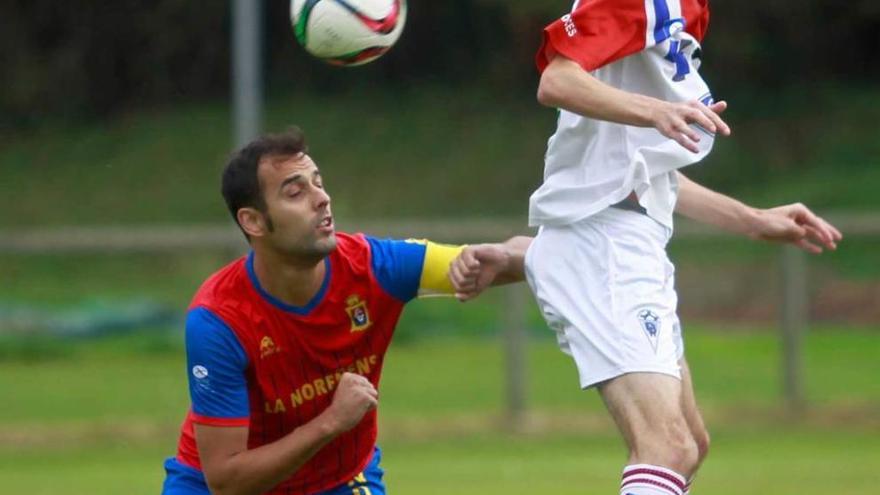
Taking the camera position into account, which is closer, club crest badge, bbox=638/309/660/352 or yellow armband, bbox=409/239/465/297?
club crest badge, bbox=638/309/660/352

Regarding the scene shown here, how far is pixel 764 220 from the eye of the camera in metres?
6.77

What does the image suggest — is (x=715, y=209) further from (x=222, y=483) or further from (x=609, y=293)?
(x=222, y=483)

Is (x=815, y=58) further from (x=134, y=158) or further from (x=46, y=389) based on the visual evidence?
(x=46, y=389)

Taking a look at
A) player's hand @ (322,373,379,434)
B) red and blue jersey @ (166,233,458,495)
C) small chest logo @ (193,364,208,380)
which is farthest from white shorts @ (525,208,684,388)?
small chest logo @ (193,364,208,380)

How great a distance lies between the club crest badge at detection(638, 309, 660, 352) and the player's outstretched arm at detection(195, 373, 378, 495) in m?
0.90

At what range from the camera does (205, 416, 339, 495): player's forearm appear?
242 inches

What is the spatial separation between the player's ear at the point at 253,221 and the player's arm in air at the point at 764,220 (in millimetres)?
1526

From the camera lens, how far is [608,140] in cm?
642

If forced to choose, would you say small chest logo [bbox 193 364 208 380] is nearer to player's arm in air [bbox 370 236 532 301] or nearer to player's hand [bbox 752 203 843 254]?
player's arm in air [bbox 370 236 532 301]

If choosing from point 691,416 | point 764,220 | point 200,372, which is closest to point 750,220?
point 764,220

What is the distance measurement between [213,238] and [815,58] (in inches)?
647

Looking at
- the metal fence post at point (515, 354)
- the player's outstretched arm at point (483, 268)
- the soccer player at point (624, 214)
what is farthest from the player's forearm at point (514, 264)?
the metal fence post at point (515, 354)

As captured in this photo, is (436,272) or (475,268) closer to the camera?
(475,268)

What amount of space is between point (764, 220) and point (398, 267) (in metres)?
1.32
